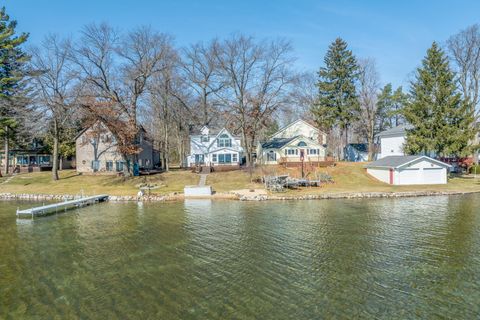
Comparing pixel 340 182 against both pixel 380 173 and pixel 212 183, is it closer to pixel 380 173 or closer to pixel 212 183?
pixel 380 173

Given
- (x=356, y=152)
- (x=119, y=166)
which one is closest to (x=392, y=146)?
(x=356, y=152)

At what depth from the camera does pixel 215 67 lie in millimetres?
49438

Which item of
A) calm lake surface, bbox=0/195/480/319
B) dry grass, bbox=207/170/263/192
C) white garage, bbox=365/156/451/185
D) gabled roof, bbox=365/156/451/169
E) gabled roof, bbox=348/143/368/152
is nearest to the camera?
calm lake surface, bbox=0/195/480/319

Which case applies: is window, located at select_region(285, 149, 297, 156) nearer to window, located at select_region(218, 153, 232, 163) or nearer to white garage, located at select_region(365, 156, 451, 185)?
window, located at select_region(218, 153, 232, 163)

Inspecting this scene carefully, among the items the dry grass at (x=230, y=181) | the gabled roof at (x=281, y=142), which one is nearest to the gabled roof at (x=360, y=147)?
the gabled roof at (x=281, y=142)

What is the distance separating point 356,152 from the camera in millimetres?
59406

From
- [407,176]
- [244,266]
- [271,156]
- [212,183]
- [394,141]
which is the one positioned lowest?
[244,266]

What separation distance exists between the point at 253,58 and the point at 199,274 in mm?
37972

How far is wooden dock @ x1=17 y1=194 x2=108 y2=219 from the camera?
25153mm

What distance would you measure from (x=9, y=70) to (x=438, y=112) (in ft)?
179

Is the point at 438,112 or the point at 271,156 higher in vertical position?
the point at 438,112

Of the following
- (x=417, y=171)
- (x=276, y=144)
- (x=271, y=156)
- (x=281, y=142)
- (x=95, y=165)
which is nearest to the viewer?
(x=417, y=171)

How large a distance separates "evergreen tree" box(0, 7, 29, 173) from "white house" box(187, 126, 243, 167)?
23277 mm

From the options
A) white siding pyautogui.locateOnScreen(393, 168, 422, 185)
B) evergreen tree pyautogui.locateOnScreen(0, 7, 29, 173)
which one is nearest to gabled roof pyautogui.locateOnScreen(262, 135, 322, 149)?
white siding pyautogui.locateOnScreen(393, 168, 422, 185)
